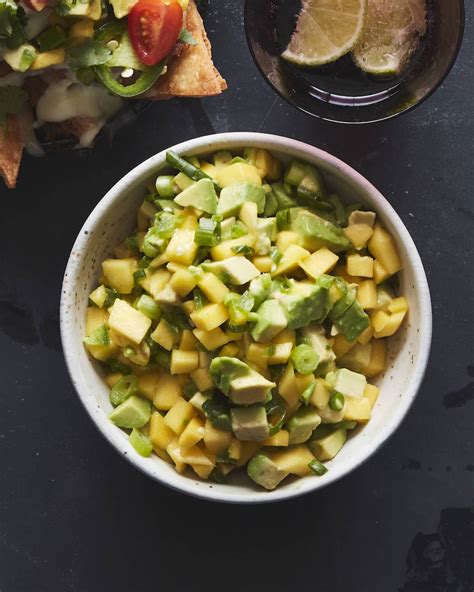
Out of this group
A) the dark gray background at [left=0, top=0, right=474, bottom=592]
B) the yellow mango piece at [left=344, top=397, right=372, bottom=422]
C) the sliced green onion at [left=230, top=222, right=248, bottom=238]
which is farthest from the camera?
the dark gray background at [left=0, top=0, right=474, bottom=592]

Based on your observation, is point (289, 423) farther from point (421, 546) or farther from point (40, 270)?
point (40, 270)

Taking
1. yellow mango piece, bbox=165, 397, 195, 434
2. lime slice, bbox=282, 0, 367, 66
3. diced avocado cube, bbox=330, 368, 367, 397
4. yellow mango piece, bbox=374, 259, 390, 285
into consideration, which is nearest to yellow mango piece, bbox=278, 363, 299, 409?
diced avocado cube, bbox=330, 368, 367, 397

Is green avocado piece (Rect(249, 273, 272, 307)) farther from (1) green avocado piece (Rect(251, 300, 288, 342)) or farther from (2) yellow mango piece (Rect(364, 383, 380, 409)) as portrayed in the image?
(2) yellow mango piece (Rect(364, 383, 380, 409))

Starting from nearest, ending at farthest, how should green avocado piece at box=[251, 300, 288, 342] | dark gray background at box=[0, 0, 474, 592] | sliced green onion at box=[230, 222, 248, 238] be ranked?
1. green avocado piece at box=[251, 300, 288, 342]
2. sliced green onion at box=[230, 222, 248, 238]
3. dark gray background at box=[0, 0, 474, 592]

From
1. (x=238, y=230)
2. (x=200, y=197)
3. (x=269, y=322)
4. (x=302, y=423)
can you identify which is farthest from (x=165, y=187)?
(x=302, y=423)

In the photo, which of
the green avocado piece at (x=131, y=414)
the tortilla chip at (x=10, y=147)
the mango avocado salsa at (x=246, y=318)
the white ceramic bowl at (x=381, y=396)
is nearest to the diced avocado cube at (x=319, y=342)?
the mango avocado salsa at (x=246, y=318)

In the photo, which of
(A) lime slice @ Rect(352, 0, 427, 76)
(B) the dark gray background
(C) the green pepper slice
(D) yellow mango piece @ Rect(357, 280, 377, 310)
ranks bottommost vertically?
(B) the dark gray background

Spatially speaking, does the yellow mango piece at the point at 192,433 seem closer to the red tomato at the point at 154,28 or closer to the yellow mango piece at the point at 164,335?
the yellow mango piece at the point at 164,335

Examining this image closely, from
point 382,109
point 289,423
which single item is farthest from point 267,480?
point 382,109
